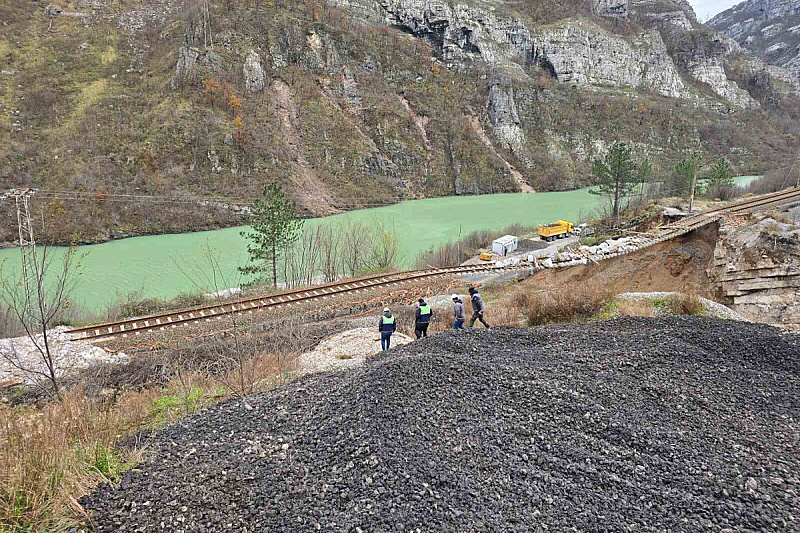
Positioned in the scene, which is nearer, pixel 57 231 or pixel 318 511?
pixel 318 511

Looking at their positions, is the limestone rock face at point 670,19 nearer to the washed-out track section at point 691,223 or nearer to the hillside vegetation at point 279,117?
the hillside vegetation at point 279,117

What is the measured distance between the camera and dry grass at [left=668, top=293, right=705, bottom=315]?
9.42 meters

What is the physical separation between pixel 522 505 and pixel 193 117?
55577mm

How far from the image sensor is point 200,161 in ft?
153

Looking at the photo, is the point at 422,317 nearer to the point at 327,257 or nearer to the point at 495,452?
the point at 495,452

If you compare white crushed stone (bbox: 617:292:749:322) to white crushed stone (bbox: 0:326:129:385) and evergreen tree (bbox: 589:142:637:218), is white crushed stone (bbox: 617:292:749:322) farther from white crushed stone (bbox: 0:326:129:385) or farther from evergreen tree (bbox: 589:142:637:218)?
evergreen tree (bbox: 589:142:637:218)

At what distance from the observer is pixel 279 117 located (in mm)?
59406

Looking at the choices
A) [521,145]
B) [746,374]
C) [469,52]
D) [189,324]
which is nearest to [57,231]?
[189,324]

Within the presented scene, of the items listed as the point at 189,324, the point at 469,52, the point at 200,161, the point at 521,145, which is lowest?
the point at 189,324

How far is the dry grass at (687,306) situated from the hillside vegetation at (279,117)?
39.5 m

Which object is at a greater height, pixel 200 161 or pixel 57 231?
pixel 200 161

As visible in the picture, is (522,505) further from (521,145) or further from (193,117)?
(521,145)

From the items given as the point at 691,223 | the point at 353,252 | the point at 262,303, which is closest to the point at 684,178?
the point at 691,223

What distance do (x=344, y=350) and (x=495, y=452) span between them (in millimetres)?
6225
